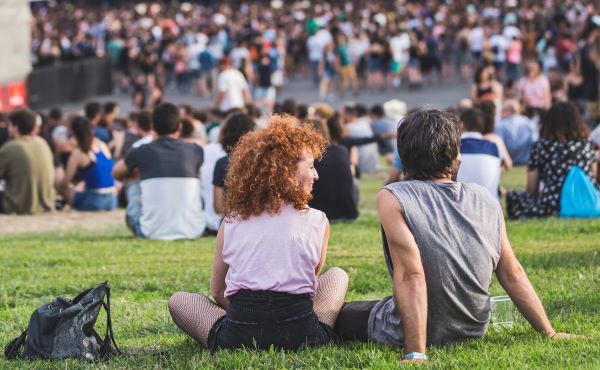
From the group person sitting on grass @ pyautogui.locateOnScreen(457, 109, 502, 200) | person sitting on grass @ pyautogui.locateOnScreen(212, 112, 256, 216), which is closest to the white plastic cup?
person sitting on grass @ pyautogui.locateOnScreen(212, 112, 256, 216)

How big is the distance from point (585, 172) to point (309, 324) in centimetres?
631

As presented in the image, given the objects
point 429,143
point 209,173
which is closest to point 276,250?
point 429,143

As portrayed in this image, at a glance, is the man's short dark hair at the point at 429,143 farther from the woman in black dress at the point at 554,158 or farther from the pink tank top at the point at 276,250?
the woman in black dress at the point at 554,158

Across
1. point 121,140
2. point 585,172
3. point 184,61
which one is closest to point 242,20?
point 184,61

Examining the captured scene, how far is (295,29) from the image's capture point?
41562 mm

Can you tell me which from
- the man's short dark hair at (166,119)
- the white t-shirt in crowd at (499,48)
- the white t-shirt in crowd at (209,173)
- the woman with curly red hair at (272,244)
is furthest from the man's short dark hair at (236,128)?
the white t-shirt in crowd at (499,48)

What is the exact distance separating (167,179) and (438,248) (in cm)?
605

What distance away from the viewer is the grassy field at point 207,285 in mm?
5562

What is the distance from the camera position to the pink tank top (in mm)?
5688

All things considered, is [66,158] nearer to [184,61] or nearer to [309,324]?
[309,324]

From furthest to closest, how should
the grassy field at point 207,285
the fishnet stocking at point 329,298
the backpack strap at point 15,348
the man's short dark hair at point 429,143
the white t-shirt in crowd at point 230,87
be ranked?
the white t-shirt in crowd at point 230,87 < the backpack strap at point 15,348 < the fishnet stocking at point 329,298 < the grassy field at point 207,285 < the man's short dark hair at point 429,143

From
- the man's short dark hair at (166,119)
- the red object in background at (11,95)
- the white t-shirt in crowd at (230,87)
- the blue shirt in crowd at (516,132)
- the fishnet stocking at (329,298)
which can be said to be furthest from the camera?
the white t-shirt in crowd at (230,87)

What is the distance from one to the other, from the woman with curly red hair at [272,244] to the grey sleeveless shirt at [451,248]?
410 mm

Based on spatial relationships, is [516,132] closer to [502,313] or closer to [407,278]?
[502,313]
